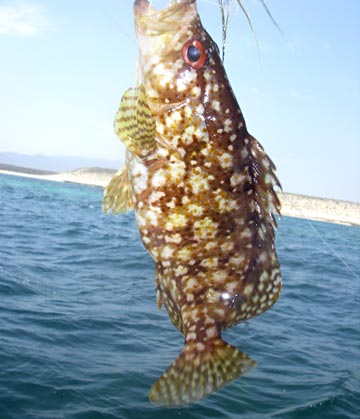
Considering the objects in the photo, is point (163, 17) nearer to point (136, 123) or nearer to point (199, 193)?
point (136, 123)

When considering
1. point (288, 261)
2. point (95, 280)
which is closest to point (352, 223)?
point (288, 261)

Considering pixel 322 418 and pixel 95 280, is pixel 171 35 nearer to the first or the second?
pixel 322 418

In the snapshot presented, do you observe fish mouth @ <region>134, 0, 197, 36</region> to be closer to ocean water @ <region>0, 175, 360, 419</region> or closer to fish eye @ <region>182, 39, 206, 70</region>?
fish eye @ <region>182, 39, 206, 70</region>

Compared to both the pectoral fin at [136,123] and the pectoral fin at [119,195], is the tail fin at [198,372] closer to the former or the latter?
the pectoral fin at [119,195]

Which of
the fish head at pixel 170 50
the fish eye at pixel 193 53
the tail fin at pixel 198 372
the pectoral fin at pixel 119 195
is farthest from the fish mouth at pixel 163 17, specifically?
the tail fin at pixel 198 372

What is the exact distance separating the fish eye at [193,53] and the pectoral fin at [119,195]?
94 cm

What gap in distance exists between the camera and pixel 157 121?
3676 mm

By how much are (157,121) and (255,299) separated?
Answer: 4.85 ft

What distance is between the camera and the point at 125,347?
1001cm

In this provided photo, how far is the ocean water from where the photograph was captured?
7.83 meters

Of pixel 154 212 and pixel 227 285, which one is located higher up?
pixel 154 212

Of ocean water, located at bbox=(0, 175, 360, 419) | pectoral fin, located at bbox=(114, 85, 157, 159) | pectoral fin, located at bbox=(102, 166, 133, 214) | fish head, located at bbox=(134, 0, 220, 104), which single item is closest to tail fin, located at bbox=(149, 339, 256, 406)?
pectoral fin, located at bbox=(102, 166, 133, 214)

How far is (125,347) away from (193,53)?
746cm

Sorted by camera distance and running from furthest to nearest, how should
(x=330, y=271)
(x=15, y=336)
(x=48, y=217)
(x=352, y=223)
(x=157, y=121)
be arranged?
(x=352, y=223)
(x=48, y=217)
(x=330, y=271)
(x=15, y=336)
(x=157, y=121)
